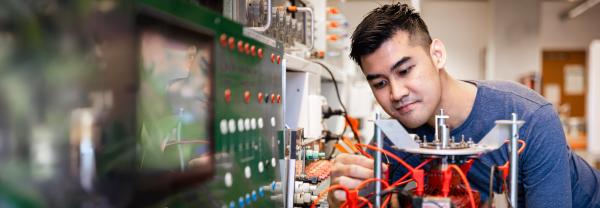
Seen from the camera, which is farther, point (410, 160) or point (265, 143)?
point (410, 160)

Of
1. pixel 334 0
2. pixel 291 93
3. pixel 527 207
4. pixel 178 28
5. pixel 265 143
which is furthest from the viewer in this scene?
pixel 334 0

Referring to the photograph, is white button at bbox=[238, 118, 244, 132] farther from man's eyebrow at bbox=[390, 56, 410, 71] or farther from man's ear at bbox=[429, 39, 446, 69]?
man's ear at bbox=[429, 39, 446, 69]

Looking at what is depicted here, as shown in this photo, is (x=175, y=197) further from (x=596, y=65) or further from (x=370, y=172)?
(x=596, y=65)

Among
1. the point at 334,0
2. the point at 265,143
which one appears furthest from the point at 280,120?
the point at 334,0

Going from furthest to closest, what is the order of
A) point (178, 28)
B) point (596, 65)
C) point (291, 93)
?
1. point (596, 65)
2. point (291, 93)
3. point (178, 28)

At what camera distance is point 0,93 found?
56cm

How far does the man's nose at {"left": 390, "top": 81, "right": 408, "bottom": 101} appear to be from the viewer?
143 cm

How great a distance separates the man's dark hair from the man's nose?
113mm

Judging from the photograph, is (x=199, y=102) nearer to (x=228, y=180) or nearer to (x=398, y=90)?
(x=228, y=180)

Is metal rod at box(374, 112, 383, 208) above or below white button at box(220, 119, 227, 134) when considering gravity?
below

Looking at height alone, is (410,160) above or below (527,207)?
above

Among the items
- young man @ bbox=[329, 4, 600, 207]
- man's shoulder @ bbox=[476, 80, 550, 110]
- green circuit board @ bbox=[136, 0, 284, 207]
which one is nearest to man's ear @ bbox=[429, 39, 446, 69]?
young man @ bbox=[329, 4, 600, 207]

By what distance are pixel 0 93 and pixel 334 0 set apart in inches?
183

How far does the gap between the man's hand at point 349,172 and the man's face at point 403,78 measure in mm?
252
